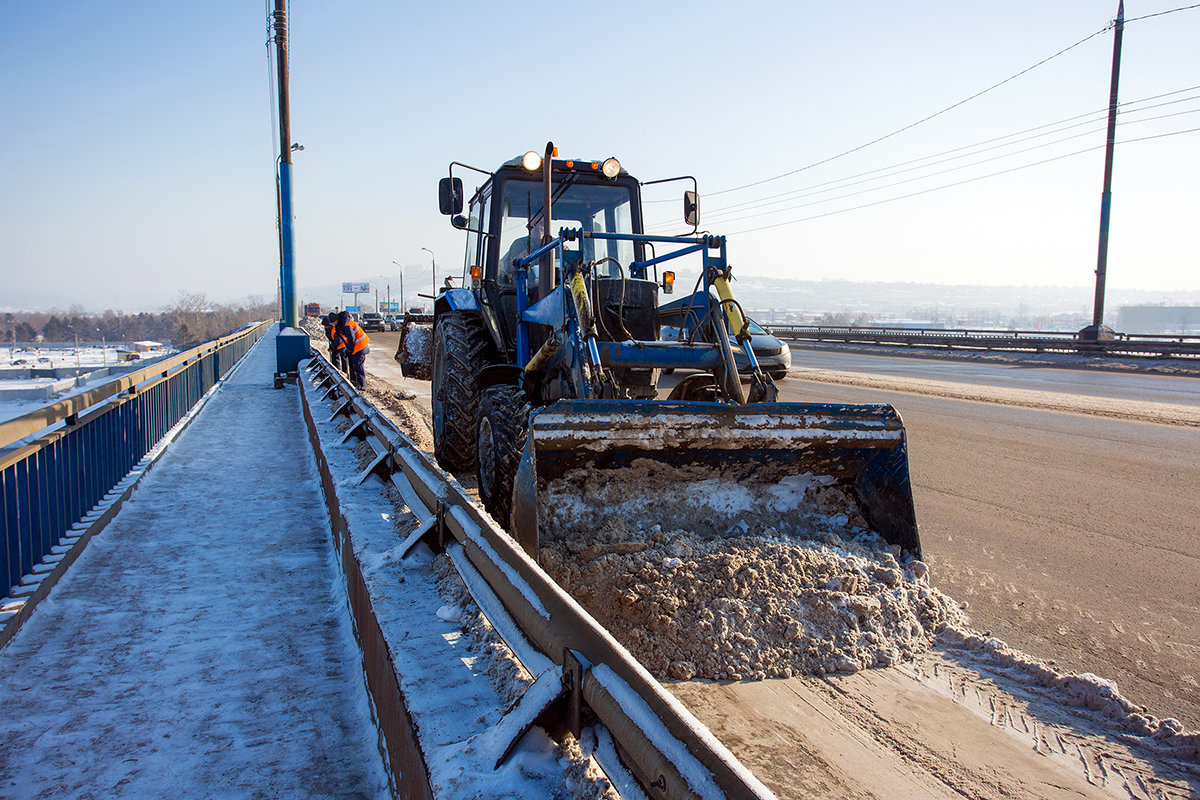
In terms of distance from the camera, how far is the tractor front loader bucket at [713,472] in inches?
155

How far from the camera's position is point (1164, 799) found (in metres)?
2.36

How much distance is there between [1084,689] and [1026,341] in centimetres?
2573

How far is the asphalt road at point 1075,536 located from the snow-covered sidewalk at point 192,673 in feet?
9.83

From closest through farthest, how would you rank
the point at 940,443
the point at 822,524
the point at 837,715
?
the point at 837,715 < the point at 822,524 < the point at 940,443

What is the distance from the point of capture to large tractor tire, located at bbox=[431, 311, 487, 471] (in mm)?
6500

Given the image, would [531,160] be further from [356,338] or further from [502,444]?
[356,338]

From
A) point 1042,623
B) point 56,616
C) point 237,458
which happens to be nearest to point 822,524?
point 1042,623

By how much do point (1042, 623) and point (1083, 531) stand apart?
182 centimetres

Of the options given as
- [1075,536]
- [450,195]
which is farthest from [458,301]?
[1075,536]

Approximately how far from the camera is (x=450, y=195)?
6.73 metres

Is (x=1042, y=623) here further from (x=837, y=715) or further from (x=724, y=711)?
(x=724, y=711)

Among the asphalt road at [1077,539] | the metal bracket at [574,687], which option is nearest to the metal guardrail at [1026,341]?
the asphalt road at [1077,539]

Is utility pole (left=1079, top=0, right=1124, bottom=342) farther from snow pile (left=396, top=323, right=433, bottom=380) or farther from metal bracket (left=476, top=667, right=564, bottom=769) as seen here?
metal bracket (left=476, top=667, right=564, bottom=769)

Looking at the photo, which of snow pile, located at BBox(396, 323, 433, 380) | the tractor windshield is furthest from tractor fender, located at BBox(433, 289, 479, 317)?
snow pile, located at BBox(396, 323, 433, 380)
